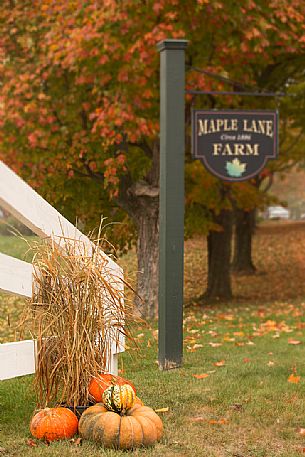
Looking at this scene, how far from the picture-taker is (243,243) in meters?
23.4

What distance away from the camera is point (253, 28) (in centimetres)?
1308

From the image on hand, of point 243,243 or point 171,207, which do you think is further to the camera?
point 243,243

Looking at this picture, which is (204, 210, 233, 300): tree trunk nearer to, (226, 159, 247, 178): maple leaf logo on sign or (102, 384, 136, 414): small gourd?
(226, 159, 247, 178): maple leaf logo on sign

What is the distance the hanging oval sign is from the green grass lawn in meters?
2.25

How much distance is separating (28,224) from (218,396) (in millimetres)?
2279

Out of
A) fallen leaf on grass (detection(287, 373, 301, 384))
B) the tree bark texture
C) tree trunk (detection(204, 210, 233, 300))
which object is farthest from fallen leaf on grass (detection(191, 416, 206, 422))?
tree trunk (detection(204, 210, 233, 300))

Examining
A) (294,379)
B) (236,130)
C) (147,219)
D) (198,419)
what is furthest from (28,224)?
(147,219)

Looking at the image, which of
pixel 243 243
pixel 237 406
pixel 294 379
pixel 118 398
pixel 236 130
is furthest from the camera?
pixel 243 243

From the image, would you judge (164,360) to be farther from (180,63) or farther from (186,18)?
(186,18)

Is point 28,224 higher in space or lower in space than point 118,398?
higher

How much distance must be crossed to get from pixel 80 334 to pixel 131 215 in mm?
9249

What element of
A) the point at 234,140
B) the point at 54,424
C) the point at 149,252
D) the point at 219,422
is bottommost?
the point at 219,422

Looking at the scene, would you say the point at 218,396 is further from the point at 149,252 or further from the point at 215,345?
the point at 149,252

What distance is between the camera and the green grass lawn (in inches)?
216
